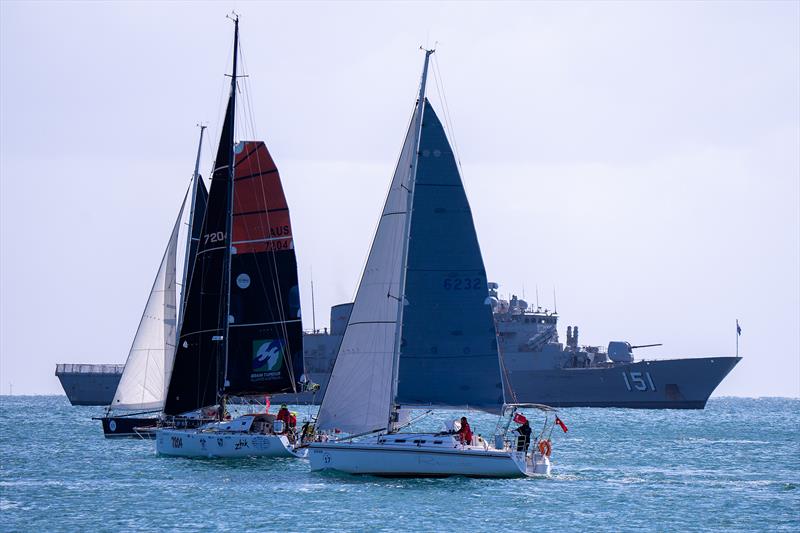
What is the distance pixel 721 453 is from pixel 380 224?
70.4ft

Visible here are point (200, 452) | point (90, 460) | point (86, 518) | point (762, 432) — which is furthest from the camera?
point (762, 432)

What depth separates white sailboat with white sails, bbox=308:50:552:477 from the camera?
94.8 feet

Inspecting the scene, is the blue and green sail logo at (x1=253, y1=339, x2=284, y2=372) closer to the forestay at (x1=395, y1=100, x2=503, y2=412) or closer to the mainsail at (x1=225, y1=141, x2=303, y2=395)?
the mainsail at (x1=225, y1=141, x2=303, y2=395)

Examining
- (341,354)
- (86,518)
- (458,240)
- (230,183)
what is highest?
(230,183)

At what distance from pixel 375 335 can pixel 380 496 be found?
379cm

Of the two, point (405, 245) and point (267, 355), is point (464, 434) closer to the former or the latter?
point (405, 245)

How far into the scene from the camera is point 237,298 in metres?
37.6

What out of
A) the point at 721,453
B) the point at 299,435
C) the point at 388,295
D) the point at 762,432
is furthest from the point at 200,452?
the point at 762,432

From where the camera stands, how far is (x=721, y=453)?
46375 millimetres

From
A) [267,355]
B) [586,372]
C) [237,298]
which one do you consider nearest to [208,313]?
[237,298]

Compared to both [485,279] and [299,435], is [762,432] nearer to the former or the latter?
[299,435]

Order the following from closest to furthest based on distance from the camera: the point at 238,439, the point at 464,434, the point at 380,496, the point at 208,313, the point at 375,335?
the point at 380,496 → the point at 464,434 → the point at 375,335 → the point at 238,439 → the point at 208,313

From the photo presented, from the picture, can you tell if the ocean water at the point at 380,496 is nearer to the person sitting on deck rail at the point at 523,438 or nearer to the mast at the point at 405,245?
the person sitting on deck rail at the point at 523,438

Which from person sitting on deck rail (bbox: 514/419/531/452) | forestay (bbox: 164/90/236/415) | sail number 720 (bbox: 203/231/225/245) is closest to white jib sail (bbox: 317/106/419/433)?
person sitting on deck rail (bbox: 514/419/531/452)
